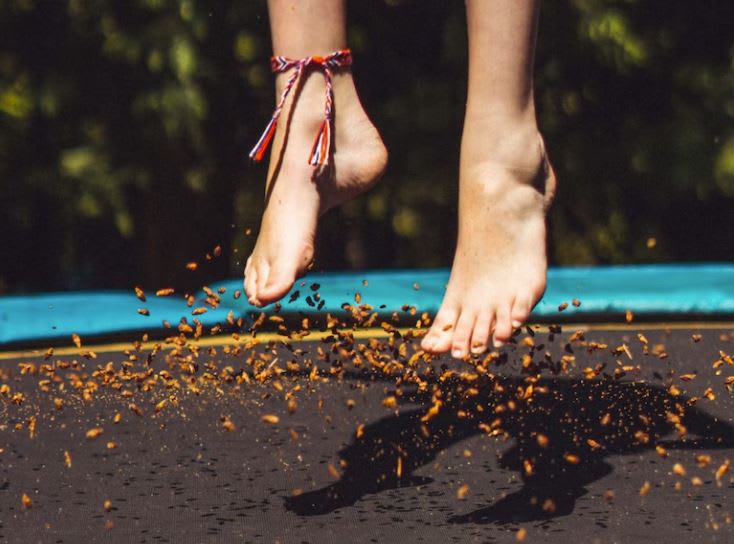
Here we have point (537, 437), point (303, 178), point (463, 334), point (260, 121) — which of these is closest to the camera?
point (463, 334)

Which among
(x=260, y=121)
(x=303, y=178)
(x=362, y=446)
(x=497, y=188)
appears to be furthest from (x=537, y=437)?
(x=260, y=121)

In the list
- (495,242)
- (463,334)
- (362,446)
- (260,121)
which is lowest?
(362,446)

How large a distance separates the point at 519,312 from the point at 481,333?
62 mm

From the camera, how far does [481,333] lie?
1.60m

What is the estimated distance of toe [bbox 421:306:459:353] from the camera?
1584 millimetres

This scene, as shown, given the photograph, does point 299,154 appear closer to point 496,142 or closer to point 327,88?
point 327,88

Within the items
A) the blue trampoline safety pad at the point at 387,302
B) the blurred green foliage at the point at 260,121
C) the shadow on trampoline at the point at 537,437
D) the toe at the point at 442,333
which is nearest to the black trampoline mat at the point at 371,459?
the shadow on trampoline at the point at 537,437

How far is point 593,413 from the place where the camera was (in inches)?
77.5

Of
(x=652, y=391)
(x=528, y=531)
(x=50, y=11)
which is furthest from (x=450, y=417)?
(x=50, y=11)

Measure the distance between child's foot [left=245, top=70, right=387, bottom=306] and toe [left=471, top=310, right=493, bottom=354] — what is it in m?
0.24

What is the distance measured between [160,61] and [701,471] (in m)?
2.35

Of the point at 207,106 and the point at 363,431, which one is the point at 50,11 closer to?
the point at 207,106

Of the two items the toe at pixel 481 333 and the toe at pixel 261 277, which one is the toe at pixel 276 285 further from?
the toe at pixel 481 333

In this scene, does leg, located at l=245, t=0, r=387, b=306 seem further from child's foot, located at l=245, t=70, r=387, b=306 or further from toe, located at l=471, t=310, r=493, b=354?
toe, located at l=471, t=310, r=493, b=354
